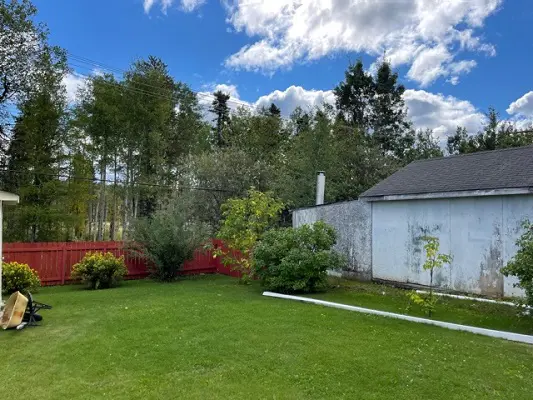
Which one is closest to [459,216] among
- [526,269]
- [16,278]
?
[526,269]

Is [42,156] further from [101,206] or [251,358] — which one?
[251,358]

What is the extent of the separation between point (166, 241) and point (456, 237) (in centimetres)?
828

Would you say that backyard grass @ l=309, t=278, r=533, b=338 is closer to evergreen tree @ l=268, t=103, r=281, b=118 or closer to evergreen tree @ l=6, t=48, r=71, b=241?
evergreen tree @ l=6, t=48, r=71, b=241

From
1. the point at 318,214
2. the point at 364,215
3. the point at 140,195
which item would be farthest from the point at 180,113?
the point at 364,215

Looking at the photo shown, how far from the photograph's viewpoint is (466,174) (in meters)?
10.3

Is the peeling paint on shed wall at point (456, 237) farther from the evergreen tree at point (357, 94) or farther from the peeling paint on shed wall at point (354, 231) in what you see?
the evergreen tree at point (357, 94)

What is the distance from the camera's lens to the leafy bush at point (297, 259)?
9836mm

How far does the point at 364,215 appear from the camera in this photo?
12.2 m

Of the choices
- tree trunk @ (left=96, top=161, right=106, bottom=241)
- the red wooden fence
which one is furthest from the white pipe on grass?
tree trunk @ (left=96, top=161, right=106, bottom=241)

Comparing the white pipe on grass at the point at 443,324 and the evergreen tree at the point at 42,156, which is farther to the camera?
the evergreen tree at the point at 42,156

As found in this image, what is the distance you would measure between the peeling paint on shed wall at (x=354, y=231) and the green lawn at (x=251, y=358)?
493 cm

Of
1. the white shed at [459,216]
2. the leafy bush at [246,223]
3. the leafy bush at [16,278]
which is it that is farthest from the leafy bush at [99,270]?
the white shed at [459,216]

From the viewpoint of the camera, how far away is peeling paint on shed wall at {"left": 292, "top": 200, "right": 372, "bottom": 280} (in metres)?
12.0

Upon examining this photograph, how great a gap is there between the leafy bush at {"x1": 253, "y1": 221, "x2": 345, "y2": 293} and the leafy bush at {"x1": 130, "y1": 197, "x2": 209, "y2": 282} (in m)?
2.98
